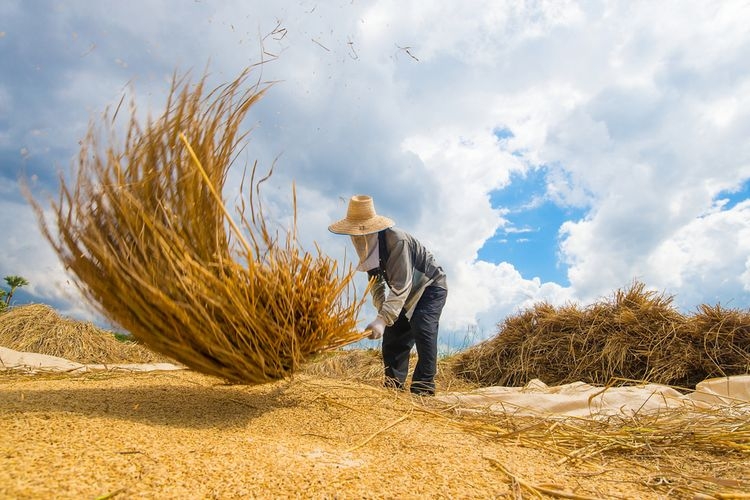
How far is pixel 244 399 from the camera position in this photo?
2.65 m

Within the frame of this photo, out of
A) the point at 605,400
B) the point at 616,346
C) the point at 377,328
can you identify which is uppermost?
the point at 616,346

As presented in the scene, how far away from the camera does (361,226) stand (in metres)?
3.61

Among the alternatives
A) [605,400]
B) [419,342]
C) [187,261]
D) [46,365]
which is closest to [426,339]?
[419,342]

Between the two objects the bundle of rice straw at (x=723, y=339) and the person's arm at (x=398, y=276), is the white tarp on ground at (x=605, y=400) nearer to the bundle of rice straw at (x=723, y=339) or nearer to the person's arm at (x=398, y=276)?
the person's arm at (x=398, y=276)

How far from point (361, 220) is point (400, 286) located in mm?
529

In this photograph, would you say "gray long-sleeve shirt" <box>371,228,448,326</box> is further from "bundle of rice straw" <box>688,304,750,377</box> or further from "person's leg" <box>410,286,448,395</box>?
"bundle of rice straw" <box>688,304,750,377</box>

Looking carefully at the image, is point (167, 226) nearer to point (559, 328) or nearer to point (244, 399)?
point (244, 399)

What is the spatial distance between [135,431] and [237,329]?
0.48 m

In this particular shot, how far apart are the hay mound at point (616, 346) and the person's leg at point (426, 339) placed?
1740mm

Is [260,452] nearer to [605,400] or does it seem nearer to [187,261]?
[187,261]

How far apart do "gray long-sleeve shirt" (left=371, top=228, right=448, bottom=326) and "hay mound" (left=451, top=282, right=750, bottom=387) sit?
6.34 feet

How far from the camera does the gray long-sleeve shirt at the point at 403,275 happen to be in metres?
3.33

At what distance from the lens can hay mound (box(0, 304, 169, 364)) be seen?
608cm

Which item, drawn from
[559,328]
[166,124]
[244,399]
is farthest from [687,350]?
[166,124]
